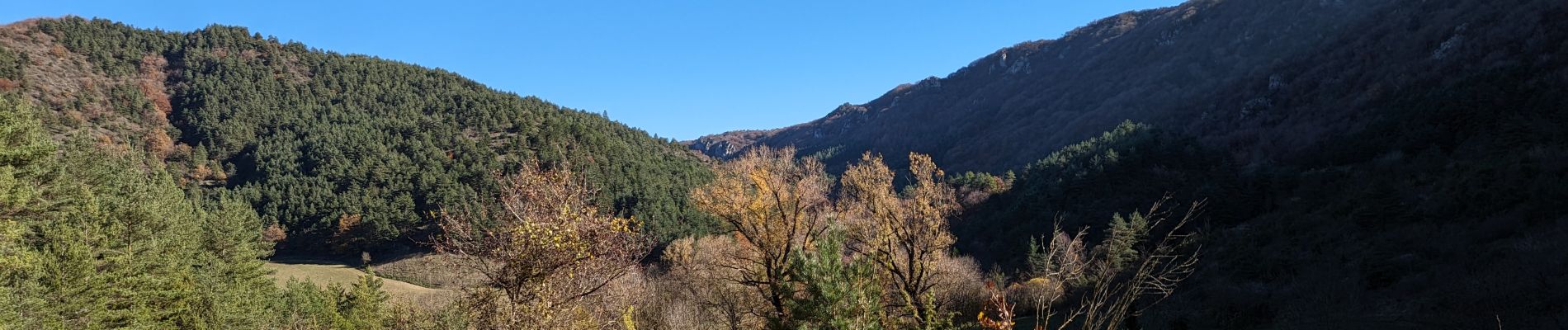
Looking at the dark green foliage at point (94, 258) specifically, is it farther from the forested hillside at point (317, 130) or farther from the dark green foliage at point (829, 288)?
the forested hillside at point (317, 130)

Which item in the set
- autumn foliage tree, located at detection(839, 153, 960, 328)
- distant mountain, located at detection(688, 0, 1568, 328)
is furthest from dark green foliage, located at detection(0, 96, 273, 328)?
distant mountain, located at detection(688, 0, 1568, 328)

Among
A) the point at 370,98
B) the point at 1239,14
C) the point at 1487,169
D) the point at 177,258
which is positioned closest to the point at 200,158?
the point at 370,98

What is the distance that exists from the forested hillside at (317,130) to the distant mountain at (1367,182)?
168ft

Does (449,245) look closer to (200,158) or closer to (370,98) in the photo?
(200,158)

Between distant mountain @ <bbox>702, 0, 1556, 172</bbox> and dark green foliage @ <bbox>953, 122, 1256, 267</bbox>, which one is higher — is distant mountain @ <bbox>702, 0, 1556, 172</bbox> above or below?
above

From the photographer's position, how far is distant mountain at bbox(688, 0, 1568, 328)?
14.3 metres

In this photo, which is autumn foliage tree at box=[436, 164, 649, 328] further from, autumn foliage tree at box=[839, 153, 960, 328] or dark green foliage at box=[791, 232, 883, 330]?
autumn foliage tree at box=[839, 153, 960, 328]

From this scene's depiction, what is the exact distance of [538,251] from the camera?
10156 mm

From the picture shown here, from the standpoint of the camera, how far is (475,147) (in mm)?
107000

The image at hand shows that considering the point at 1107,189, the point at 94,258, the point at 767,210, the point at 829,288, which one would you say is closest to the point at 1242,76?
the point at 1107,189

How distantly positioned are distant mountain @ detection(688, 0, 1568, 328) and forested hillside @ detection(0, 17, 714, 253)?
5108 centimetres

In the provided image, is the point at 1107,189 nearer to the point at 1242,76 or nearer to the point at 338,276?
the point at 1242,76

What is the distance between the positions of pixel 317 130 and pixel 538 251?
14035 centimetres

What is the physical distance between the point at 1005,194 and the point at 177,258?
7279cm
